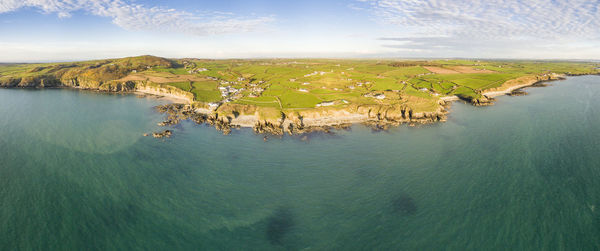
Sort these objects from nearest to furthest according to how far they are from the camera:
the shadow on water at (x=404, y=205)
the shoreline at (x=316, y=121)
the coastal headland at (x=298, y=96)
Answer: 1. the shadow on water at (x=404, y=205)
2. the shoreline at (x=316, y=121)
3. the coastal headland at (x=298, y=96)

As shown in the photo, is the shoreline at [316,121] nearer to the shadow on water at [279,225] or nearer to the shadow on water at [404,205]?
the shadow on water at [279,225]

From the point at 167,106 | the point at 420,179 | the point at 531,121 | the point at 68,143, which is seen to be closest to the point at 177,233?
the point at 420,179

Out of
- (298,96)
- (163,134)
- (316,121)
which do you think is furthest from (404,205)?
(298,96)

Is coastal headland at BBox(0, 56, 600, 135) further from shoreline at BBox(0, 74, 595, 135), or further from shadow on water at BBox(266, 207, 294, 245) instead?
shadow on water at BBox(266, 207, 294, 245)

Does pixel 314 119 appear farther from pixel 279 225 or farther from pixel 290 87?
pixel 279 225

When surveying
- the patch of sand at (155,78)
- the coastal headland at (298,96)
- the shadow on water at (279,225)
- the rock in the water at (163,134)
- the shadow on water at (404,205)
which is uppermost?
the patch of sand at (155,78)

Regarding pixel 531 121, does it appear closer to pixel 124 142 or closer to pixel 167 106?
pixel 124 142

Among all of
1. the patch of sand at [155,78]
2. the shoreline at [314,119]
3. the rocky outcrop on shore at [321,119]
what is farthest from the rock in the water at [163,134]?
the patch of sand at [155,78]
